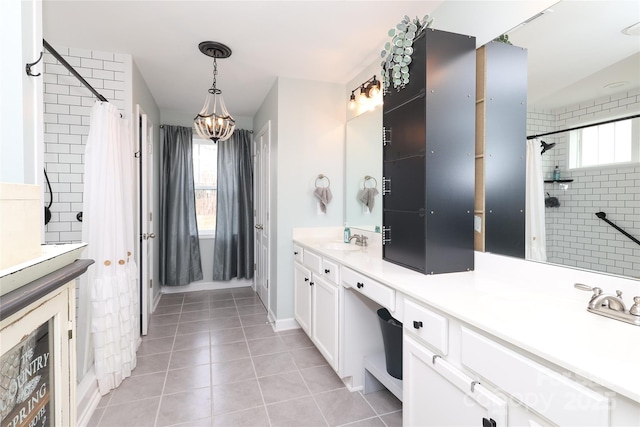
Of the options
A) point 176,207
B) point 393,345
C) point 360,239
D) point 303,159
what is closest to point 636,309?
point 393,345

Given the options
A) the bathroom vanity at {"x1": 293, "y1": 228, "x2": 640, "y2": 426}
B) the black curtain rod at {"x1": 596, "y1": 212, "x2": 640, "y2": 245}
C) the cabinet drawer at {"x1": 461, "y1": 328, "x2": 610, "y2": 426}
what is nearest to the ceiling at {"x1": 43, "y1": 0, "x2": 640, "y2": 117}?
the black curtain rod at {"x1": 596, "y1": 212, "x2": 640, "y2": 245}

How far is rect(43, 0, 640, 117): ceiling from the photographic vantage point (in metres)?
1.30

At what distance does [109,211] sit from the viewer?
214 cm

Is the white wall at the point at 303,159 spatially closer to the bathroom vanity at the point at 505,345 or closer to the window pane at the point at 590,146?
the bathroom vanity at the point at 505,345

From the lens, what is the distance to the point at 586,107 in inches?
49.4

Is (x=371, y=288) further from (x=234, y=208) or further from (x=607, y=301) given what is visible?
(x=234, y=208)

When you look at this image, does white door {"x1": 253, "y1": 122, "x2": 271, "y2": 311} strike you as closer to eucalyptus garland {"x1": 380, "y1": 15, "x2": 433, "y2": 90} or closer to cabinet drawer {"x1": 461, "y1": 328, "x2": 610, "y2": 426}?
eucalyptus garland {"x1": 380, "y1": 15, "x2": 433, "y2": 90}

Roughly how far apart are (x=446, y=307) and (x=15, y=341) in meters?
1.22

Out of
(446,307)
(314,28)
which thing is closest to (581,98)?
(446,307)

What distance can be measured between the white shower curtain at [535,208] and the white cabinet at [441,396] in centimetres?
72

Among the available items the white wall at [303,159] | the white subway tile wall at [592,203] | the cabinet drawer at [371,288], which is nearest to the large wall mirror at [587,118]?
the white subway tile wall at [592,203]

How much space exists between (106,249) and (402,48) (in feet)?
7.47

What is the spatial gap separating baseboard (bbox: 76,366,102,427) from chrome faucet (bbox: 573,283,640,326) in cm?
254

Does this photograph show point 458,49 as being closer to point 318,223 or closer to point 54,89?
point 318,223
